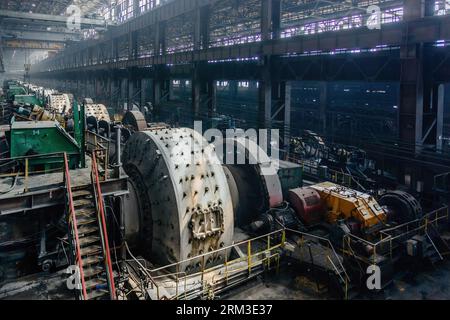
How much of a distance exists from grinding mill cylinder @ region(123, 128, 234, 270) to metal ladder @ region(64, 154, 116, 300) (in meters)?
1.31

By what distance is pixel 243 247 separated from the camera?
466 inches

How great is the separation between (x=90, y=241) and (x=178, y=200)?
210cm

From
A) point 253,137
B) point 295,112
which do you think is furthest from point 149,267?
point 295,112

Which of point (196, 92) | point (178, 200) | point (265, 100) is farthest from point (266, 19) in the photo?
point (178, 200)

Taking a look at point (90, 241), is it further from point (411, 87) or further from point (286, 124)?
point (286, 124)

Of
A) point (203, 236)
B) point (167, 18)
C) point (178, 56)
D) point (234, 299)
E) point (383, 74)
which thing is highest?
point (167, 18)

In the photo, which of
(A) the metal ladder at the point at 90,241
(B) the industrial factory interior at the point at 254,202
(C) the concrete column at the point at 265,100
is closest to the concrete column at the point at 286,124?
(B) the industrial factory interior at the point at 254,202

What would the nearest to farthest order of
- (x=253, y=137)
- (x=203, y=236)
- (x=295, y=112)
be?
(x=203, y=236) → (x=253, y=137) → (x=295, y=112)

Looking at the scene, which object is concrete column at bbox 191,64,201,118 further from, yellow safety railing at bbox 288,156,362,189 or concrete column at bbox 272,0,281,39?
yellow safety railing at bbox 288,156,362,189

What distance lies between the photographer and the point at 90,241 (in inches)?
309

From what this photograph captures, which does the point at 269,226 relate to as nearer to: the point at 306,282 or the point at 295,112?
the point at 306,282

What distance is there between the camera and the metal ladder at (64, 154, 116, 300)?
725 cm

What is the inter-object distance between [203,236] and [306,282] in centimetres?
342
